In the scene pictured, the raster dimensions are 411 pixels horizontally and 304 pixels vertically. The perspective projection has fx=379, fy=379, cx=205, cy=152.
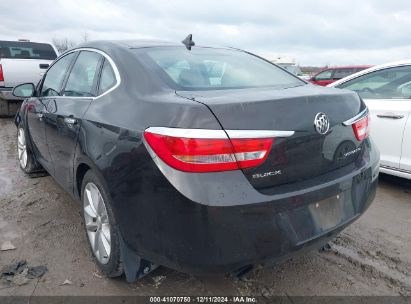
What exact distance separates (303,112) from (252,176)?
1.52 ft

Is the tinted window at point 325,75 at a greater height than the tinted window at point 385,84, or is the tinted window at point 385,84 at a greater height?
the tinted window at point 385,84

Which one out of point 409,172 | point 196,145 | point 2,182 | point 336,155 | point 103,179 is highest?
point 196,145

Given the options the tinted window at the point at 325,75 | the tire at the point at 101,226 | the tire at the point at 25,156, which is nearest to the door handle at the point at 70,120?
the tire at the point at 101,226

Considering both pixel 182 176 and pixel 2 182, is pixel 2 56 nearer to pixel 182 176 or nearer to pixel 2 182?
pixel 2 182

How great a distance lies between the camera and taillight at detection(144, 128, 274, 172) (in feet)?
5.80

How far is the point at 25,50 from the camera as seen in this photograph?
9195 millimetres

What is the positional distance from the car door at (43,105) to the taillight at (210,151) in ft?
6.69

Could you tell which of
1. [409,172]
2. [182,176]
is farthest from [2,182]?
[409,172]

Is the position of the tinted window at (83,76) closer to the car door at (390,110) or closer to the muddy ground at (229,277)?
the muddy ground at (229,277)

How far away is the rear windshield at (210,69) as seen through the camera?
2.34m

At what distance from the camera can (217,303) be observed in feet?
7.58

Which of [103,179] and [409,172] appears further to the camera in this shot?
[409,172]

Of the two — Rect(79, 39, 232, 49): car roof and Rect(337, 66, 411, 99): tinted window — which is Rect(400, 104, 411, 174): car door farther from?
Rect(79, 39, 232, 49): car roof

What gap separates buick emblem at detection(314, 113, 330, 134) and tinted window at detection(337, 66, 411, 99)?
2.40m
